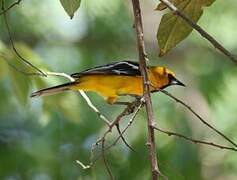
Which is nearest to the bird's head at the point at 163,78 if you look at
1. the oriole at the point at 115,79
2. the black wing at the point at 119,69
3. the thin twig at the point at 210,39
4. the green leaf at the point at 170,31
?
the oriole at the point at 115,79

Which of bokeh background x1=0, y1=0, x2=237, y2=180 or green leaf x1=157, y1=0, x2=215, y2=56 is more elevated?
green leaf x1=157, y1=0, x2=215, y2=56

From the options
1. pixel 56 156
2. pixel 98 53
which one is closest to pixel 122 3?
pixel 98 53

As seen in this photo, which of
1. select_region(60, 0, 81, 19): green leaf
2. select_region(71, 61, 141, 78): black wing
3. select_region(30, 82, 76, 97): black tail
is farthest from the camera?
select_region(71, 61, 141, 78): black wing

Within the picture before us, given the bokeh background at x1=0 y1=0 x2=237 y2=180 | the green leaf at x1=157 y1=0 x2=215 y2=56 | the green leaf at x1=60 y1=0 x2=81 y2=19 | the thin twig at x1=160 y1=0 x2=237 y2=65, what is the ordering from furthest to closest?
the bokeh background at x1=0 y1=0 x2=237 y2=180 < the green leaf at x1=157 y1=0 x2=215 y2=56 < the green leaf at x1=60 y1=0 x2=81 y2=19 < the thin twig at x1=160 y1=0 x2=237 y2=65

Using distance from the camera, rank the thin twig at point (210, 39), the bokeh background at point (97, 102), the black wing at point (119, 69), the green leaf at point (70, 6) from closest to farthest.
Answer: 1. the thin twig at point (210, 39)
2. the green leaf at point (70, 6)
3. the bokeh background at point (97, 102)
4. the black wing at point (119, 69)

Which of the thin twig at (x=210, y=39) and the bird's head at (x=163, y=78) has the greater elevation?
the thin twig at (x=210, y=39)

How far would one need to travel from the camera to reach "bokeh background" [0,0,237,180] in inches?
107

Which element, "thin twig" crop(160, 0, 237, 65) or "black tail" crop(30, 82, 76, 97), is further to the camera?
"black tail" crop(30, 82, 76, 97)

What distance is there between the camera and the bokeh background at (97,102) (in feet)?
8.94

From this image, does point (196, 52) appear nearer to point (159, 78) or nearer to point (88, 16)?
point (88, 16)

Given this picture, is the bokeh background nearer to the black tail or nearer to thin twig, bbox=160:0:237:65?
the black tail

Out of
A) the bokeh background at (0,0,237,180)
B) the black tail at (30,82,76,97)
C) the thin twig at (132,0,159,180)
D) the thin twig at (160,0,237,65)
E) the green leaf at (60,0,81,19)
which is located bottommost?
the bokeh background at (0,0,237,180)

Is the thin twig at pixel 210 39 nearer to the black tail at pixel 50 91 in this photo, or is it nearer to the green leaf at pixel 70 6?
the green leaf at pixel 70 6

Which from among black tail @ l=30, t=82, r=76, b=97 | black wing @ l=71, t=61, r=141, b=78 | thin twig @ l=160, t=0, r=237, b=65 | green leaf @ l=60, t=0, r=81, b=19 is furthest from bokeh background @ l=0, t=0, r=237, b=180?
thin twig @ l=160, t=0, r=237, b=65
